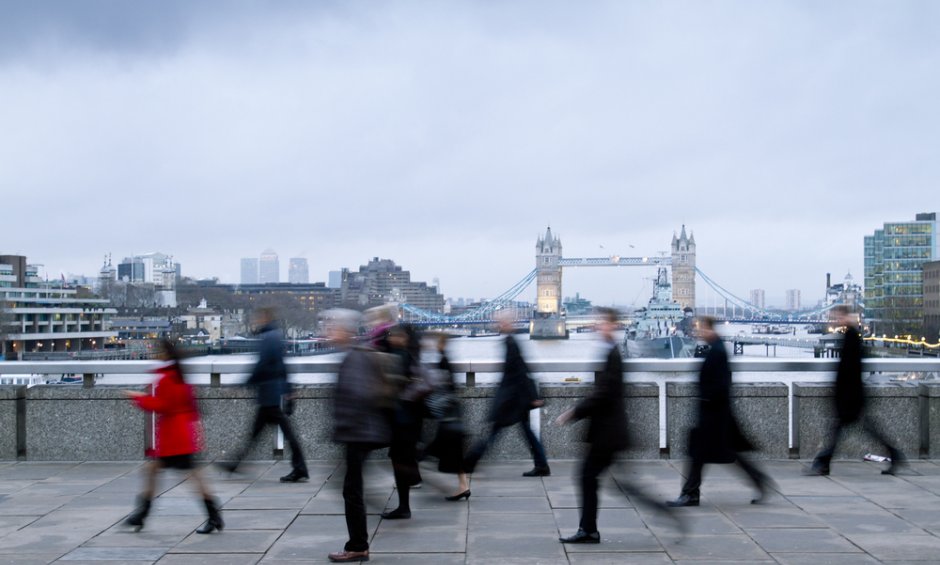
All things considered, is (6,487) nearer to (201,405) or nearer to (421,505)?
(201,405)

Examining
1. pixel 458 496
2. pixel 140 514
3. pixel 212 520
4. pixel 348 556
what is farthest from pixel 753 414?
pixel 140 514

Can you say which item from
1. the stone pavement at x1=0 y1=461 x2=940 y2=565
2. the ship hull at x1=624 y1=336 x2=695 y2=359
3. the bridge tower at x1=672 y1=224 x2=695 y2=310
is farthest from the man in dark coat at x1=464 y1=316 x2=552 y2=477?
the bridge tower at x1=672 y1=224 x2=695 y2=310

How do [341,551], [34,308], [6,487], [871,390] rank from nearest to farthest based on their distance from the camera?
[341,551] < [6,487] < [871,390] < [34,308]

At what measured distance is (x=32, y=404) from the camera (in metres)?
10.9

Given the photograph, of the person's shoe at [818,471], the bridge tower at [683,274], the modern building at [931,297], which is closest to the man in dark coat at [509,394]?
the person's shoe at [818,471]

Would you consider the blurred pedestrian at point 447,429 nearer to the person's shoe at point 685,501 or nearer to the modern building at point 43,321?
the person's shoe at point 685,501

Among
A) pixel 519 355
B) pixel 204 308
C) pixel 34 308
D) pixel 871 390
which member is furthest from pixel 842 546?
pixel 204 308

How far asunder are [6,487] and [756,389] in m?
7.34

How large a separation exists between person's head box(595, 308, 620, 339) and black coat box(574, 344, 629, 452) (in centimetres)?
31

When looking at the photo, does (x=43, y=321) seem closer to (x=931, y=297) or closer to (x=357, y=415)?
(x=931, y=297)

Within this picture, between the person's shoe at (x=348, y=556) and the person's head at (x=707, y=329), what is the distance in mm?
3072

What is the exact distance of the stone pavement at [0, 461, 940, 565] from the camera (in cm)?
709

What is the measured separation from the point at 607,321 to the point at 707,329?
1.03 meters

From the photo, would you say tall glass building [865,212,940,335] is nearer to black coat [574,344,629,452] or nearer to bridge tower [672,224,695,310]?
bridge tower [672,224,695,310]
